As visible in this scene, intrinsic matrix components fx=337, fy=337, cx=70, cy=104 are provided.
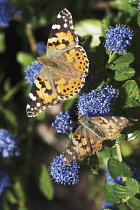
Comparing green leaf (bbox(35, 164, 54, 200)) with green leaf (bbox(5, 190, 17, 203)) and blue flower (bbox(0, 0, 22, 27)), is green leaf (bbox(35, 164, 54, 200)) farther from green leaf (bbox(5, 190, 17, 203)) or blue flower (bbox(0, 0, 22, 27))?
blue flower (bbox(0, 0, 22, 27))

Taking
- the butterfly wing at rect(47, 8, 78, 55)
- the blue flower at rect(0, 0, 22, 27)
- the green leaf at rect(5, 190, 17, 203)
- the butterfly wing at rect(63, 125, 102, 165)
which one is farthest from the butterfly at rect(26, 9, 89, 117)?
the green leaf at rect(5, 190, 17, 203)

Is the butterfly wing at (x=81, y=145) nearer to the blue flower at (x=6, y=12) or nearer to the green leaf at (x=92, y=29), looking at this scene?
the green leaf at (x=92, y=29)

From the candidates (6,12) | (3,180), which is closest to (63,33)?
(6,12)

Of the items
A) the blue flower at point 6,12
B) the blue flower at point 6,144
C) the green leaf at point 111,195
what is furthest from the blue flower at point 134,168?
the blue flower at point 6,12

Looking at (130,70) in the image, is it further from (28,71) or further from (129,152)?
(129,152)

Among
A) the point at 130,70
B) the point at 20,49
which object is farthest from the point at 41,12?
the point at 130,70
